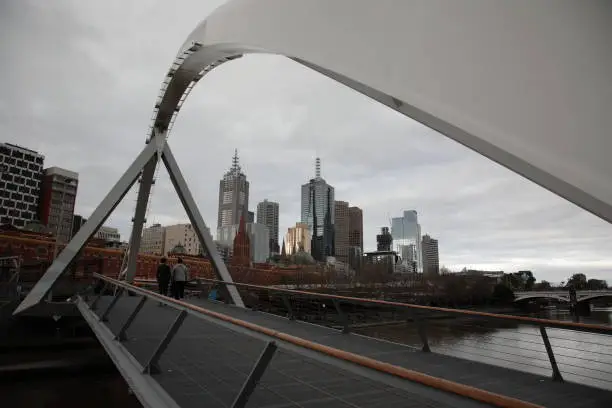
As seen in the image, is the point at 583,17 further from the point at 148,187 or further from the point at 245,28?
the point at 148,187

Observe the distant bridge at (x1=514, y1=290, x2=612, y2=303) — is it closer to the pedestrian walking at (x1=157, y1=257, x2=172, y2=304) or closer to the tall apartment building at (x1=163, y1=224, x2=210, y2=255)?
the pedestrian walking at (x1=157, y1=257, x2=172, y2=304)

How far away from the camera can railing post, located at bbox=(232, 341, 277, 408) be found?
2270mm

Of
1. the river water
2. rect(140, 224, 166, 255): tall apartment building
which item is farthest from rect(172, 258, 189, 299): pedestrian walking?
rect(140, 224, 166, 255): tall apartment building

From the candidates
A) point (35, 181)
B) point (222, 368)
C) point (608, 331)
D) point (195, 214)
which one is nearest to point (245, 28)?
point (222, 368)

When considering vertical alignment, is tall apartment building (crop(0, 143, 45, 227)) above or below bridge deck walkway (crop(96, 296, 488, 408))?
above

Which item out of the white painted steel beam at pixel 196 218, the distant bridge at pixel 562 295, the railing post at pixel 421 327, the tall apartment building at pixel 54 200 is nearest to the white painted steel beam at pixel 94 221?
the white painted steel beam at pixel 196 218

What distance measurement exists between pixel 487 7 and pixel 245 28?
3.62 metres

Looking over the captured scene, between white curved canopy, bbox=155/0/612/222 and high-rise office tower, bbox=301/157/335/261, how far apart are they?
13426 centimetres

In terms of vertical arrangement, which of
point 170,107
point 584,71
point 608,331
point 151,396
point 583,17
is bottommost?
point 151,396

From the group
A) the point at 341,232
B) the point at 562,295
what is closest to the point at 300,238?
the point at 341,232

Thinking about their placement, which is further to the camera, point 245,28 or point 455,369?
point 245,28

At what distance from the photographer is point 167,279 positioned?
37.0 ft

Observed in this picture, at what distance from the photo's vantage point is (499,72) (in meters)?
2.22

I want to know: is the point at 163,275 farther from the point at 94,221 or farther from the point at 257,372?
the point at 257,372
